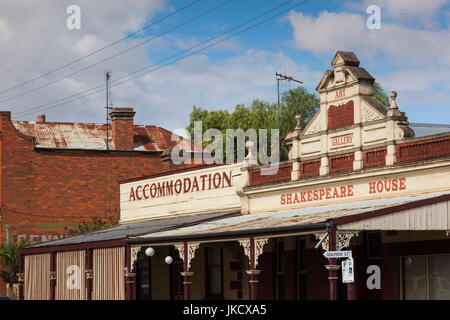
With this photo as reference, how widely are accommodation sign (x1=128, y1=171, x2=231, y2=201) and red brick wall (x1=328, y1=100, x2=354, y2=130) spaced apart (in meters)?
5.53

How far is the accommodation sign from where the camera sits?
98.6ft

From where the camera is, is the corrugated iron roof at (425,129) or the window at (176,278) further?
the window at (176,278)

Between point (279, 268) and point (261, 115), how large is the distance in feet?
159

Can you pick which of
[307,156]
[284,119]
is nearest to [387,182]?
[307,156]

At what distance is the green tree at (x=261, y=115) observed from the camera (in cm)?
7300

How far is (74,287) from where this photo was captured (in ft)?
99.4

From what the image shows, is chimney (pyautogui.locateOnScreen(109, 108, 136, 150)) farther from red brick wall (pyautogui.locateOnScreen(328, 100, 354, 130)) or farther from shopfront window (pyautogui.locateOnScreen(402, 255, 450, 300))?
shopfront window (pyautogui.locateOnScreen(402, 255, 450, 300))

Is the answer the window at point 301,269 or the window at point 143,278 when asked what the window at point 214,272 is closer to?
the window at point 143,278

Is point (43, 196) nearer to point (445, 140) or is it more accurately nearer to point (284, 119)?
point (445, 140)

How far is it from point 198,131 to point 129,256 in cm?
4971

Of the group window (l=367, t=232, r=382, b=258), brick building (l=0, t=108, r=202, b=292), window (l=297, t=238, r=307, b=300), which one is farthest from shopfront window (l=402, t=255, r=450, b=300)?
brick building (l=0, t=108, r=202, b=292)

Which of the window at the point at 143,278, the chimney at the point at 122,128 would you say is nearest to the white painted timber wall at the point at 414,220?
the window at the point at 143,278

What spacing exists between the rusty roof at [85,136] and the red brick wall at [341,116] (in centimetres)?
2422

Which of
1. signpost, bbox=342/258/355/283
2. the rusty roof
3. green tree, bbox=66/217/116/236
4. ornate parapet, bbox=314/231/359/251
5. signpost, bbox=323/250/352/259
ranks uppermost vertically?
the rusty roof
